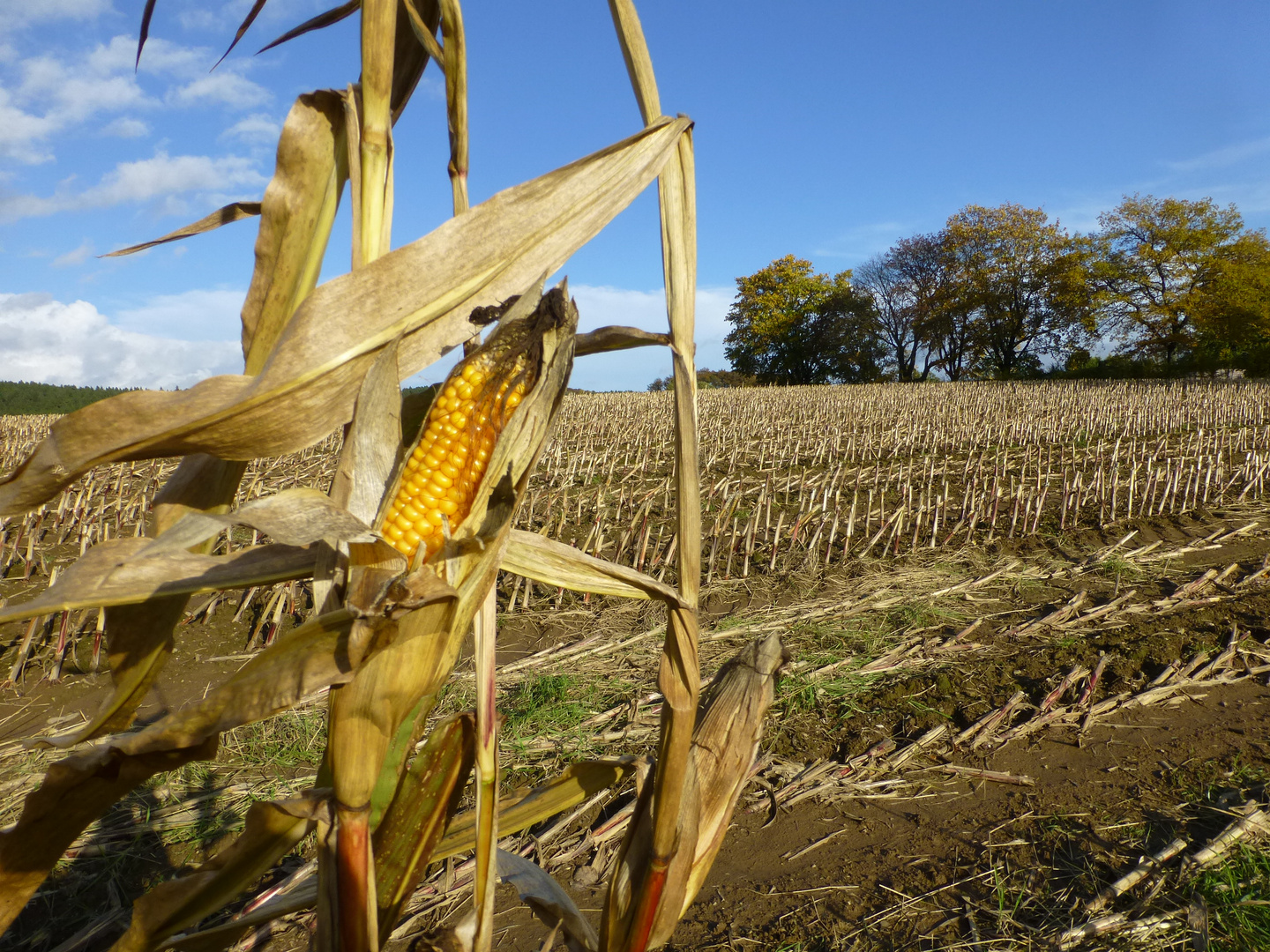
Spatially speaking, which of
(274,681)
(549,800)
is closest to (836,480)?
(549,800)

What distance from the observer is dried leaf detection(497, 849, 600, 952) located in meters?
1.43

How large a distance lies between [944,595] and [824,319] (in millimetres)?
48600

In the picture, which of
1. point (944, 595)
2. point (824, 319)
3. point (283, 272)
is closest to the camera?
point (283, 272)

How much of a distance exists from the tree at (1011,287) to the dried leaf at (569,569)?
47830 mm

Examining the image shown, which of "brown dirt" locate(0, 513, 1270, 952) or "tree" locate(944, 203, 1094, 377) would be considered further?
"tree" locate(944, 203, 1094, 377)

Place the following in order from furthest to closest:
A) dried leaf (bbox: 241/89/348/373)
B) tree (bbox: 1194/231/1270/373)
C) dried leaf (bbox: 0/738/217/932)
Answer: tree (bbox: 1194/231/1270/373) → dried leaf (bbox: 241/89/348/373) → dried leaf (bbox: 0/738/217/932)

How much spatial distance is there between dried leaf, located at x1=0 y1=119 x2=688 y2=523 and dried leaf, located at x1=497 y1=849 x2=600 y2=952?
0.95 metres

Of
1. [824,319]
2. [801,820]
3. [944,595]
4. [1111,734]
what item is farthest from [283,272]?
[824,319]

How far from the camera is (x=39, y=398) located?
1657 inches

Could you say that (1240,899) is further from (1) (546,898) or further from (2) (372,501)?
(2) (372,501)

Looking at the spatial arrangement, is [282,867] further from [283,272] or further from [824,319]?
[824,319]

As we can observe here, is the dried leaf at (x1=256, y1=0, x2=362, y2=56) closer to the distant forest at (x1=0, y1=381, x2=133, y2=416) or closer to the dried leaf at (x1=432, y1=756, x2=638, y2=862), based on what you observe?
the dried leaf at (x1=432, y1=756, x2=638, y2=862)

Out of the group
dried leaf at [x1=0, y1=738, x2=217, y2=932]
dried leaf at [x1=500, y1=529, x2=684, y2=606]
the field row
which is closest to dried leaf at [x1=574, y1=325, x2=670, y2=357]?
dried leaf at [x1=500, y1=529, x2=684, y2=606]

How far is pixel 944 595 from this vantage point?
17.9 feet
